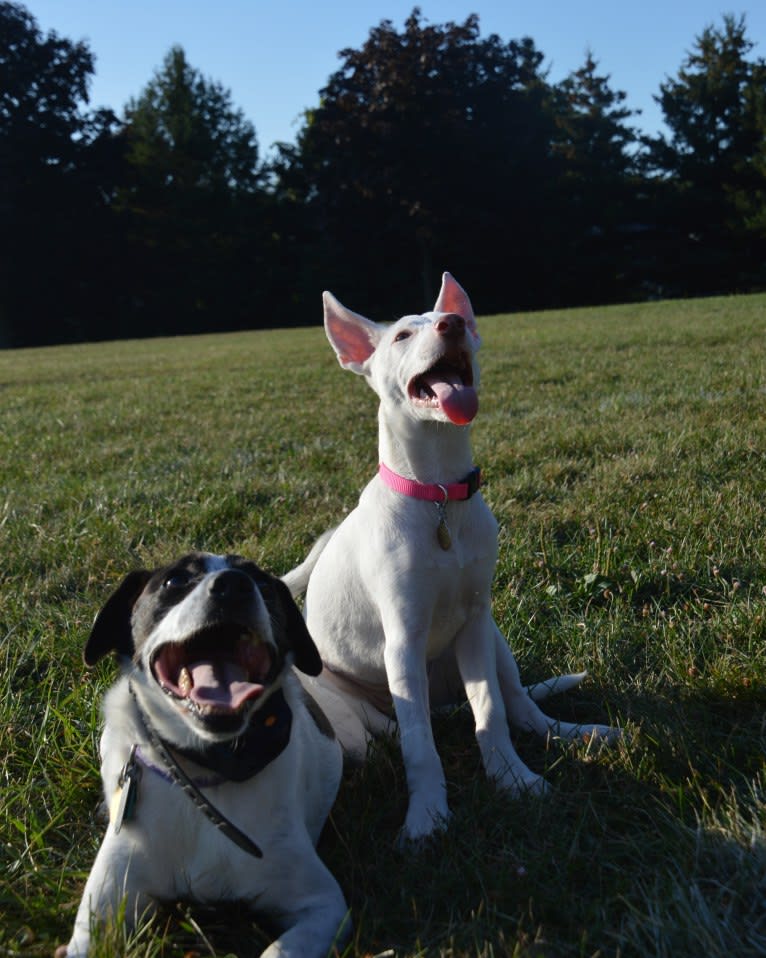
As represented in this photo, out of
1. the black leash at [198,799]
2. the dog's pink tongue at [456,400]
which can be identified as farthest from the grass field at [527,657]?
the dog's pink tongue at [456,400]

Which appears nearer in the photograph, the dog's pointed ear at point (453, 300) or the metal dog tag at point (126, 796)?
the metal dog tag at point (126, 796)

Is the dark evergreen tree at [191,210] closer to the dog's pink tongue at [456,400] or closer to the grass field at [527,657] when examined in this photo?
the grass field at [527,657]

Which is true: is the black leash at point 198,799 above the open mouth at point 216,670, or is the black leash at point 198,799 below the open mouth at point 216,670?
below

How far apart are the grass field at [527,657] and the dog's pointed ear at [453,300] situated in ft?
4.02

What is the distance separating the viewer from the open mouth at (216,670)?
2084 millimetres

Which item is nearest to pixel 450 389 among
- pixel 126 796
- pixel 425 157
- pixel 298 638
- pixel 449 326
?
pixel 449 326

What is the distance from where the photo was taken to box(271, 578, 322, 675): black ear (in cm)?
257

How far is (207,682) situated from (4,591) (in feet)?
7.65

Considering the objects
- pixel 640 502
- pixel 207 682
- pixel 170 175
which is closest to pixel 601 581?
pixel 640 502

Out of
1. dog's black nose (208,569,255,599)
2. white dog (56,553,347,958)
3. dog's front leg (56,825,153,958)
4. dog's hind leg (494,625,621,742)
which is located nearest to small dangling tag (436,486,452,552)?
dog's hind leg (494,625,621,742)

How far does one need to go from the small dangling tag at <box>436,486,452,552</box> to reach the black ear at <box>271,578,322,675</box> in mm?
520

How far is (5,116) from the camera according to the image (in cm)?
4097

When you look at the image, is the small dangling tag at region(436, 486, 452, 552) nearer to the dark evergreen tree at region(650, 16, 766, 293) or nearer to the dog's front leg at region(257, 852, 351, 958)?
the dog's front leg at region(257, 852, 351, 958)

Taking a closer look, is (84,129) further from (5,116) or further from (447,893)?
(447,893)
